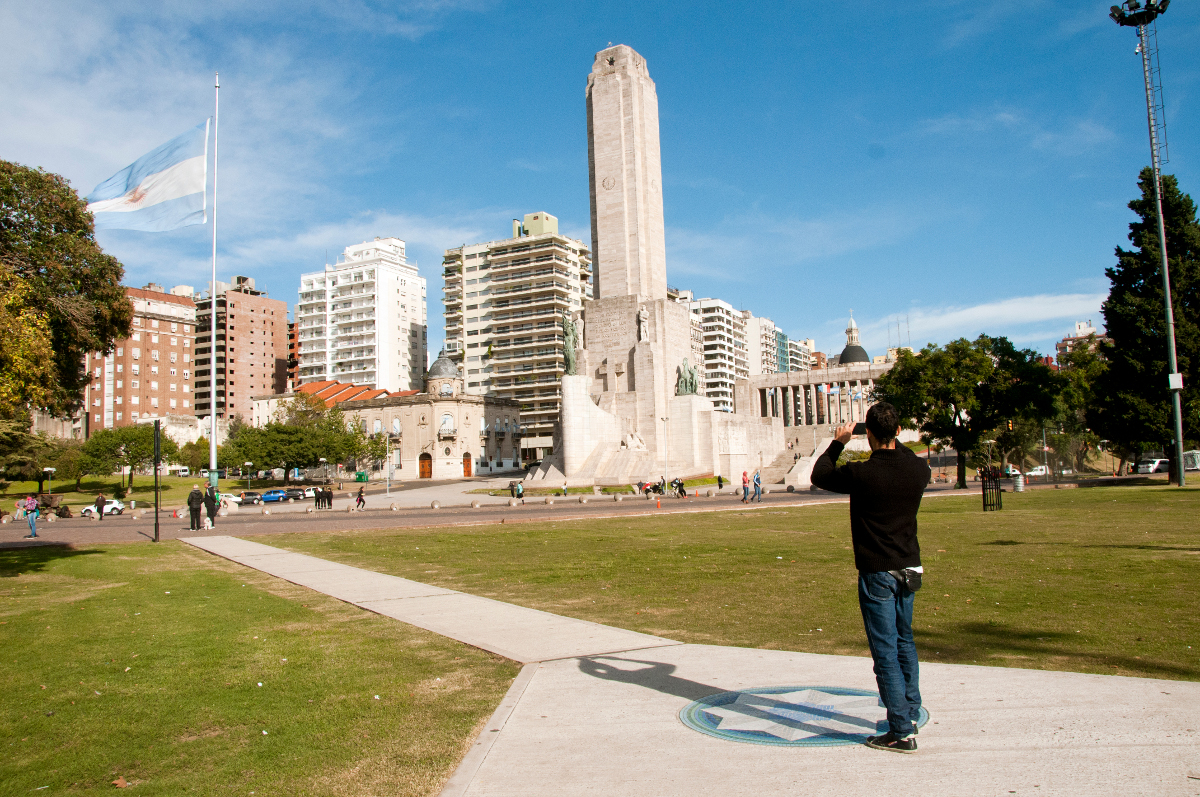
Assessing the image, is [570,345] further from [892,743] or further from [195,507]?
[892,743]

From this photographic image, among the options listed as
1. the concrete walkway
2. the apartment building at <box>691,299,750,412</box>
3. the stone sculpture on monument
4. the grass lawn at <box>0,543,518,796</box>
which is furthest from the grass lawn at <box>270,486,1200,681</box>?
the apartment building at <box>691,299,750,412</box>

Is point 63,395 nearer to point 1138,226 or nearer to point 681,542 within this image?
point 681,542

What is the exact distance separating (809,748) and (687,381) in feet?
161

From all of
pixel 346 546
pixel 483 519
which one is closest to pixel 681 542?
pixel 346 546

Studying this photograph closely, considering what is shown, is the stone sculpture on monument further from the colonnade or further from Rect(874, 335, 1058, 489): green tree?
the colonnade

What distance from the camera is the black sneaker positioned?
15.2ft

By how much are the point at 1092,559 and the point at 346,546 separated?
15.6 meters

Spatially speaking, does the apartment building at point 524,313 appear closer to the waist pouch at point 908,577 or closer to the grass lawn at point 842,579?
the grass lawn at point 842,579

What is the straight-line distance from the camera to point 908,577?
199 inches

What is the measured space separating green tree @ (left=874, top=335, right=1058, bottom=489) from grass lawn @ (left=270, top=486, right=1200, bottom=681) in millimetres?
20376

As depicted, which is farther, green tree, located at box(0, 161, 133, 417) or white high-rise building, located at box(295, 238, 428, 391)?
white high-rise building, located at box(295, 238, 428, 391)

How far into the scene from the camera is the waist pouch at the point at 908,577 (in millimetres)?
5020

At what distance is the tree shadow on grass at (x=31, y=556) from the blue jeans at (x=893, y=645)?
49.9 ft

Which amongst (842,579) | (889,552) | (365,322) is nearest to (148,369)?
(365,322)
